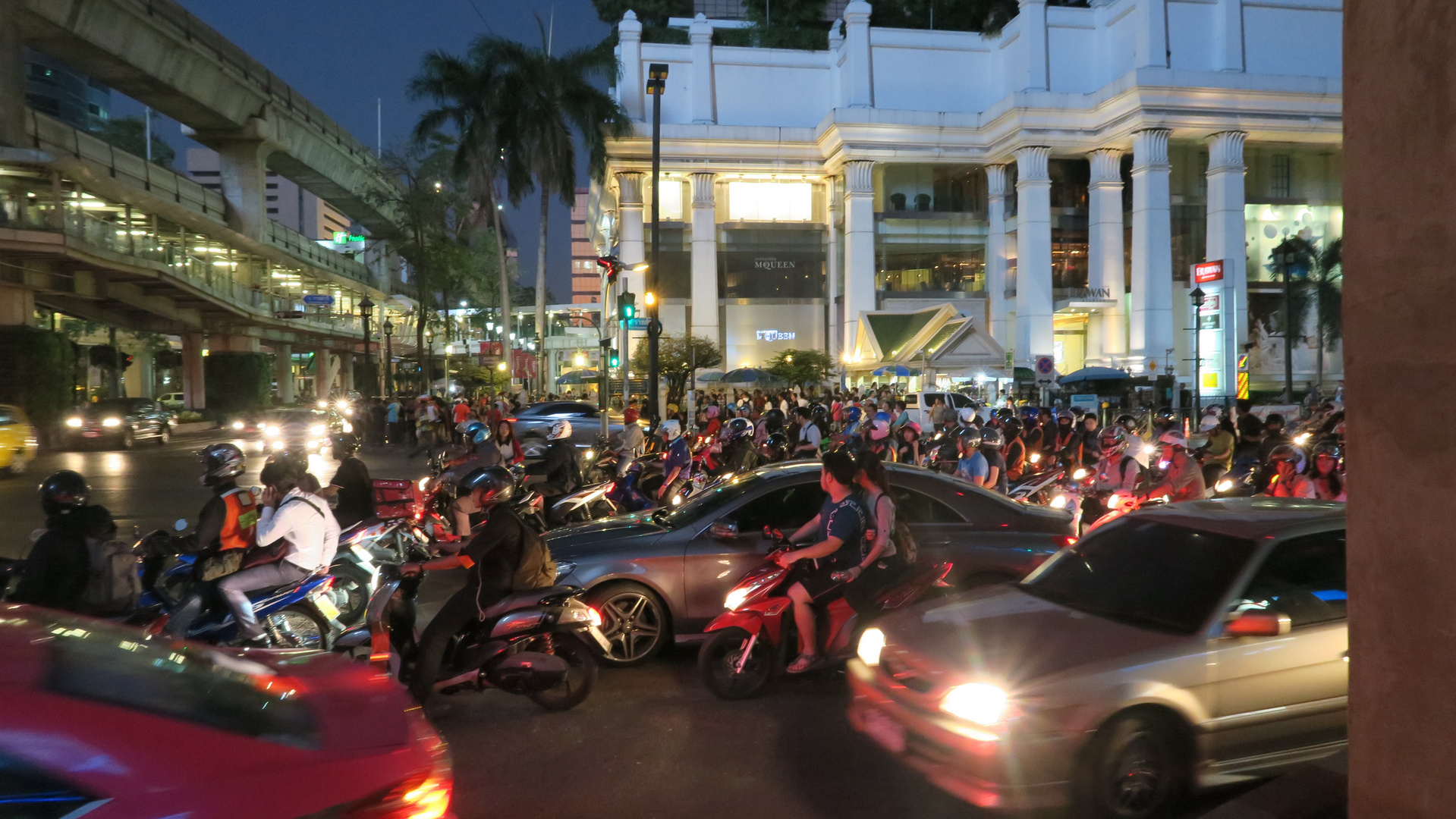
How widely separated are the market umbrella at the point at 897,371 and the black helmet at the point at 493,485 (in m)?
35.5

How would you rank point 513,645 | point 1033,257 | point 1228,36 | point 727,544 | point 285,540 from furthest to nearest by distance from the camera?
point 1033,257 → point 1228,36 → point 727,544 → point 285,540 → point 513,645

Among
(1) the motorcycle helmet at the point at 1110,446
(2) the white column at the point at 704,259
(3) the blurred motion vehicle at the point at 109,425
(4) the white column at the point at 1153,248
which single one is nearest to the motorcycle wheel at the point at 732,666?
(1) the motorcycle helmet at the point at 1110,446

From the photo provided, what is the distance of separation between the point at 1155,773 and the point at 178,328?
2010 inches

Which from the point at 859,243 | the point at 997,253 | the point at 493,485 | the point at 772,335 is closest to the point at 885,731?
the point at 493,485

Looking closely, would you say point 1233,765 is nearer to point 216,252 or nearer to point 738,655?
point 738,655

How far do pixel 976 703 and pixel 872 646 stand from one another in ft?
3.22

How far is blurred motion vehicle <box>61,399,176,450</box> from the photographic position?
104ft

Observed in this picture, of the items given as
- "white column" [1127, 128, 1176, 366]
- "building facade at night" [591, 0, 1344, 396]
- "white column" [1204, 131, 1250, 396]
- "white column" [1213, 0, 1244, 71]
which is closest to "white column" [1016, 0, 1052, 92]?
"building facade at night" [591, 0, 1344, 396]

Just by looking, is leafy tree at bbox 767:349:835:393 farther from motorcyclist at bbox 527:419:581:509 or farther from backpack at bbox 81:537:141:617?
backpack at bbox 81:537:141:617

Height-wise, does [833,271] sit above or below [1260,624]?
above

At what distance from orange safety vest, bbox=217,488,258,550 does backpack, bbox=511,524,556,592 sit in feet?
7.30

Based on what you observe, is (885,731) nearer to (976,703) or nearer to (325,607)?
(976,703)

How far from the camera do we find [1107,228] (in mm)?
49781

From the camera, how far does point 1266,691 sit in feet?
15.7
